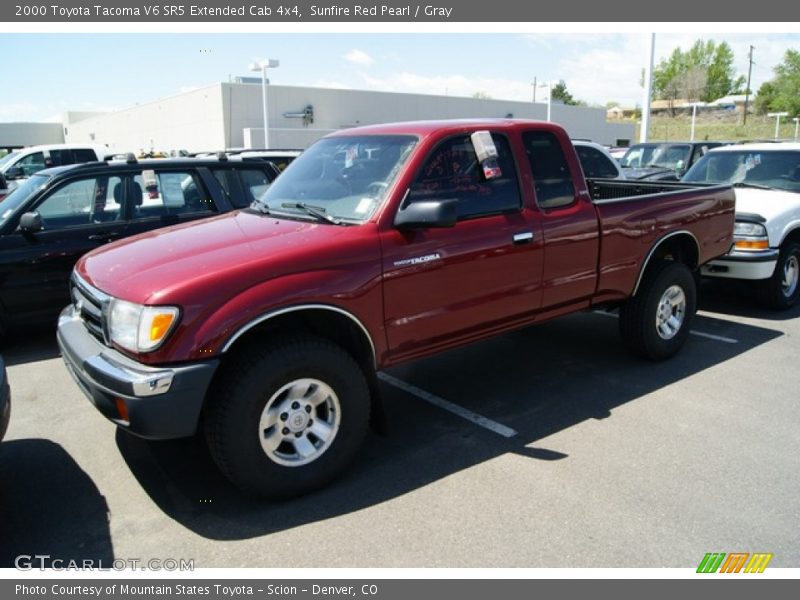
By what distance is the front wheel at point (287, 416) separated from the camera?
3.17 m

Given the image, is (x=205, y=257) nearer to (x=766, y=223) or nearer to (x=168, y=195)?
(x=168, y=195)

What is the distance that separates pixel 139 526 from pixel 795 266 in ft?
24.4

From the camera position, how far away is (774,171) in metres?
7.88

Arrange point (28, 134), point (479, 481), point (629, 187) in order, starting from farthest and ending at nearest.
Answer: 1. point (28, 134)
2. point (629, 187)
3. point (479, 481)

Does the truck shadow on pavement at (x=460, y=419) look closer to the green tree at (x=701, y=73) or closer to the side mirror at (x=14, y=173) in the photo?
the side mirror at (x=14, y=173)

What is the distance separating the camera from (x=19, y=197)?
6.39m

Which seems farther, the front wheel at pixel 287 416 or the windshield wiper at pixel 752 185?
the windshield wiper at pixel 752 185

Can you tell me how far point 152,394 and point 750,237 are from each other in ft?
21.0

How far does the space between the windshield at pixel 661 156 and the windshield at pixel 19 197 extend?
39.9 ft

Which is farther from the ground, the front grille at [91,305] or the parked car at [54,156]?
the parked car at [54,156]

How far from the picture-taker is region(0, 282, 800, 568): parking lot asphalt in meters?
3.04

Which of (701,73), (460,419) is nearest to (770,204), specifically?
(460,419)

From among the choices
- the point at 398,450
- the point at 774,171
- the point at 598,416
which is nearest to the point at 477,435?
the point at 398,450

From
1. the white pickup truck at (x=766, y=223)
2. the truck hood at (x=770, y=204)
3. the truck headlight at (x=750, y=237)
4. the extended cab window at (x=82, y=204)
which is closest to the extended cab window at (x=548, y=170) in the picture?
the white pickup truck at (x=766, y=223)
